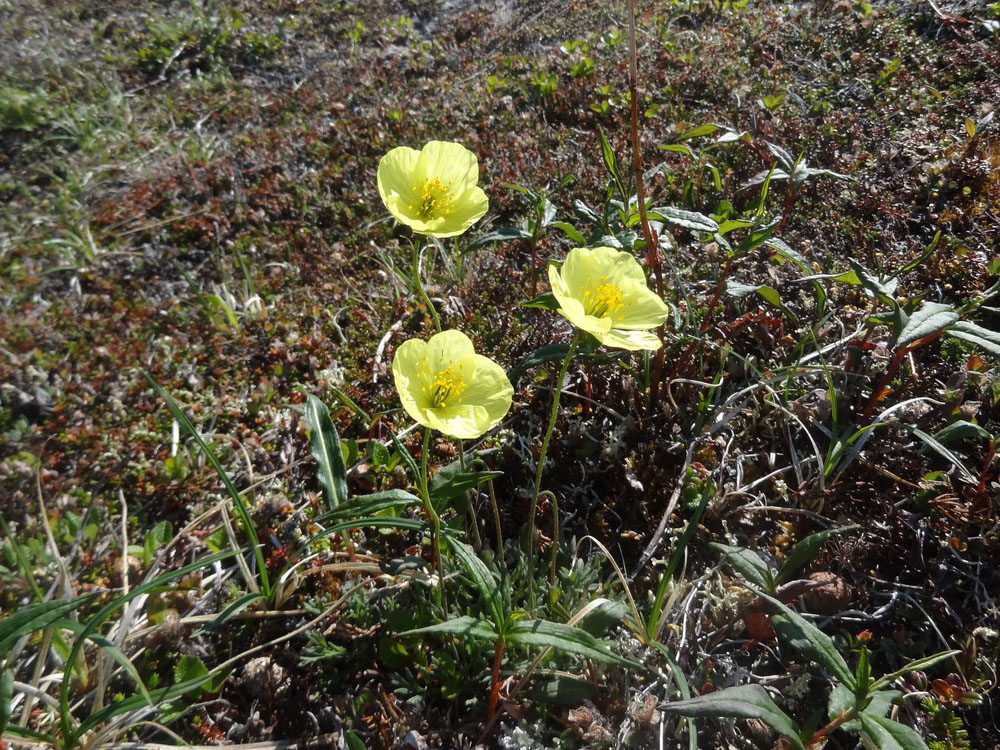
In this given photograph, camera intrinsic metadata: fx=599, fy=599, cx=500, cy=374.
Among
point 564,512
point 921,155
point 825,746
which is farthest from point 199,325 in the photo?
point 921,155

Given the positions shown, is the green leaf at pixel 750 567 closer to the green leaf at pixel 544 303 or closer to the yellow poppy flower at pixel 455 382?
the yellow poppy flower at pixel 455 382

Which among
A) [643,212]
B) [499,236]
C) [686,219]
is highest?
[643,212]

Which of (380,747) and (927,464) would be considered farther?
(927,464)

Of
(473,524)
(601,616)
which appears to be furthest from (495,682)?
(473,524)

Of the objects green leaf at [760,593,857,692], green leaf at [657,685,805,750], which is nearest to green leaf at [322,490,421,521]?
green leaf at [657,685,805,750]

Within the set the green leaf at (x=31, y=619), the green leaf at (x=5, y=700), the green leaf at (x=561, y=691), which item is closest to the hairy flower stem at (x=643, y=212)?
the green leaf at (x=561, y=691)

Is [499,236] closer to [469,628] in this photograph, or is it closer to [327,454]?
[327,454]

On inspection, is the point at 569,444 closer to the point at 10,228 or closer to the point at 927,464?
the point at 927,464
